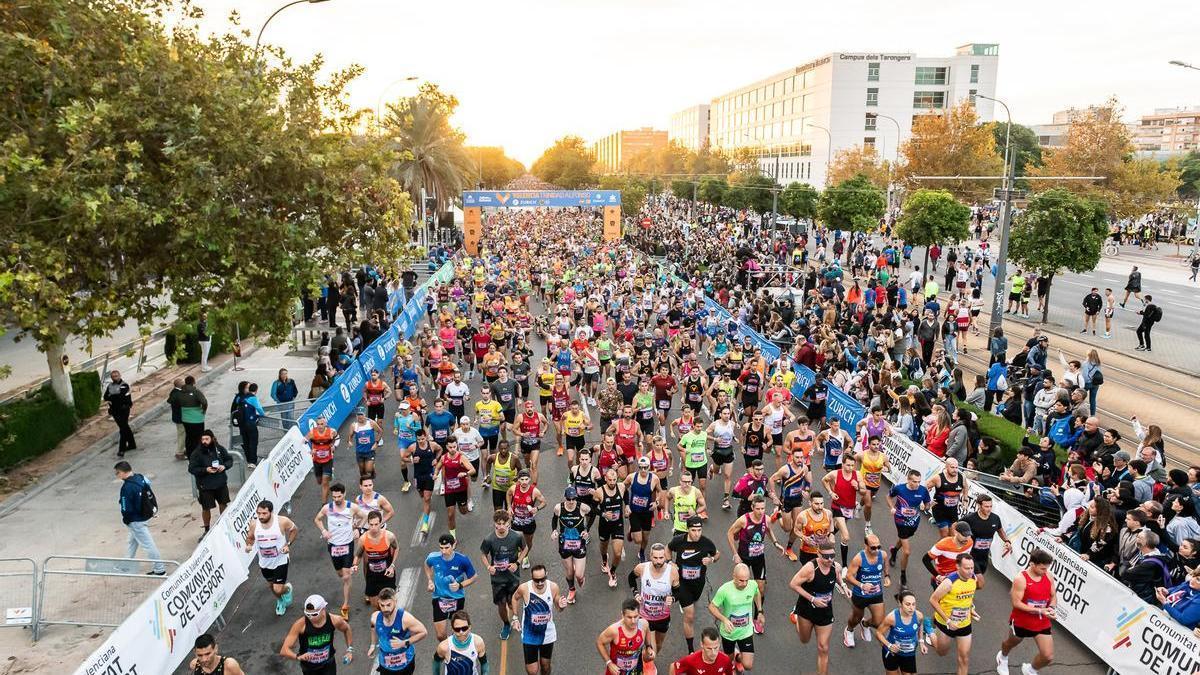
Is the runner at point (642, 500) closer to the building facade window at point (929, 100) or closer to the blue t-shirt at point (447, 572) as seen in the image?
the blue t-shirt at point (447, 572)

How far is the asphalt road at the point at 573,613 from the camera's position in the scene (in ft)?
27.8

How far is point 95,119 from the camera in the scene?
11.9 metres

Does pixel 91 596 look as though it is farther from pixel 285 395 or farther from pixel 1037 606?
pixel 1037 606

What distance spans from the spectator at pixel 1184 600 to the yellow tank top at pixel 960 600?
1.90 meters

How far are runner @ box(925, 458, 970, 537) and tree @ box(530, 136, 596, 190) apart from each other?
10578 cm

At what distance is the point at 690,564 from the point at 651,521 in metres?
1.84

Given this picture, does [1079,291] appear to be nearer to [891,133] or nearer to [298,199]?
[298,199]

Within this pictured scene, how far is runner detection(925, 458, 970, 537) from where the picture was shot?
10.1m

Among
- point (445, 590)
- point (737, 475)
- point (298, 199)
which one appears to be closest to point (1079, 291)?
point (737, 475)

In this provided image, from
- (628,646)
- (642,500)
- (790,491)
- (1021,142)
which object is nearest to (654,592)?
(628,646)

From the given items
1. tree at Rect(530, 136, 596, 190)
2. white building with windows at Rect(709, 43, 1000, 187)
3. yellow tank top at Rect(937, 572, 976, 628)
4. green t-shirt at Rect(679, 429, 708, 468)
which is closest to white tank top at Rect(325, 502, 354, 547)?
green t-shirt at Rect(679, 429, 708, 468)

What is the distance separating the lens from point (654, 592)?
312 inches

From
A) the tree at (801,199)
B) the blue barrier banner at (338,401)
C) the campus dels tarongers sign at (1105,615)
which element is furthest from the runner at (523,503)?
the tree at (801,199)

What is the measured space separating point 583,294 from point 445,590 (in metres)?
19.4
